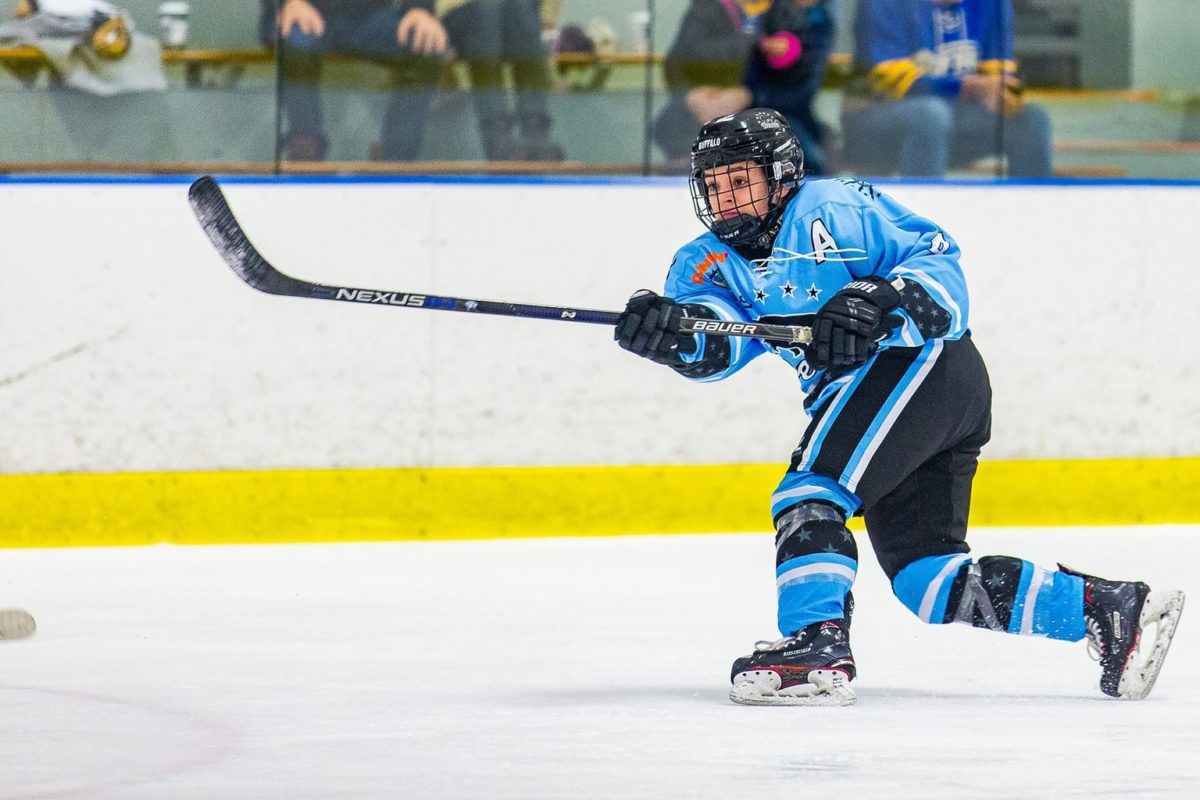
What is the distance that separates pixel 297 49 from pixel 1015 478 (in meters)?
2.10

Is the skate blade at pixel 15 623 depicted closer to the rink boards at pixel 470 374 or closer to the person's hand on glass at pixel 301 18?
the rink boards at pixel 470 374

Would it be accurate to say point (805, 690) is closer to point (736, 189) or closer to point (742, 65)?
point (736, 189)

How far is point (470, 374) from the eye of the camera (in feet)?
16.2

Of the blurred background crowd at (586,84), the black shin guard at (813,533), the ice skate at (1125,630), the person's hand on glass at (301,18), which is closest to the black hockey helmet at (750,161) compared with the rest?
the black shin guard at (813,533)

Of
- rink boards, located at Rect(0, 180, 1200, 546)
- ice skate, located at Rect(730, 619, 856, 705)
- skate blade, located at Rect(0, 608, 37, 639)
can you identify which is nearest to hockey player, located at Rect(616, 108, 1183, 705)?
ice skate, located at Rect(730, 619, 856, 705)

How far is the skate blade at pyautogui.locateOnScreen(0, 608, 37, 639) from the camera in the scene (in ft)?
11.3

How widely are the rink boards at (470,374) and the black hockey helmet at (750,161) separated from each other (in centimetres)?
204

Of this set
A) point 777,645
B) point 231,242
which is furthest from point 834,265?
point 231,242

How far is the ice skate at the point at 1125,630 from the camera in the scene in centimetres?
292

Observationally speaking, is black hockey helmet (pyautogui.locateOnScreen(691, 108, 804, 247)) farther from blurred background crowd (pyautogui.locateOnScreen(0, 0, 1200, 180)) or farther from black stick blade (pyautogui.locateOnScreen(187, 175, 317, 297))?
blurred background crowd (pyautogui.locateOnScreen(0, 0, 1200, 180))

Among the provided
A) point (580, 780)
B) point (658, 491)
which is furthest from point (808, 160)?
point (580, 780)

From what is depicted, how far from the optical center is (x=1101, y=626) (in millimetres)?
2924

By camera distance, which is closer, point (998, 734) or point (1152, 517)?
point (998, 734)

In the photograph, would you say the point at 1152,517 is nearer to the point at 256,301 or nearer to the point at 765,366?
the point at 765,366
